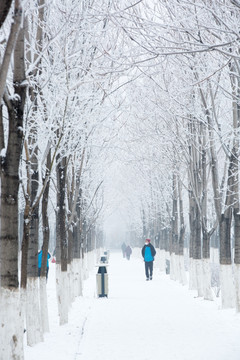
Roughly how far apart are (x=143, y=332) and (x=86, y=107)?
198 inches

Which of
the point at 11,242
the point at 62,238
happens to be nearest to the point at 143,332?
the point at 62,238

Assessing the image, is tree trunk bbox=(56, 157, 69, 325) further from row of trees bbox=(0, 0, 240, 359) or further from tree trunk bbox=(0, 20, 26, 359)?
tree trunk bbox=(0, 20, 26, 359)

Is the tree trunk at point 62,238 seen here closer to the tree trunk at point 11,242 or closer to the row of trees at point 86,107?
the row of trees at point 86,107

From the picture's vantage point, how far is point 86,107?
41.8 ft

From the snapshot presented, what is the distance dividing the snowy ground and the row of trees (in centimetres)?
61

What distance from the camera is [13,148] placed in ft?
23.0

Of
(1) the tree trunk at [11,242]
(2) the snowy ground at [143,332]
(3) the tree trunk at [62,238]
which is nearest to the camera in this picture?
(1) the tree trunk at [11,242]

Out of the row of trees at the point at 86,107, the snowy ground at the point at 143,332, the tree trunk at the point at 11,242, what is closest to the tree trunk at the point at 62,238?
the row of trees at the point at 86,107

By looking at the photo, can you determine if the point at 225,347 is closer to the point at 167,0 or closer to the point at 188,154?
the point at 167,0

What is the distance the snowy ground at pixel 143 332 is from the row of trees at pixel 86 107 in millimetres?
609

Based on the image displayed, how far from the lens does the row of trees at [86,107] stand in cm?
696

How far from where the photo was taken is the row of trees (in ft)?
22.8

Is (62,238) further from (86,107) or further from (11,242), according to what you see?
(11,242)

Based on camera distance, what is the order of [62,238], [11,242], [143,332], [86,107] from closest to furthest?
[11,242] < [143,332] < [86,107] < [62,238]
